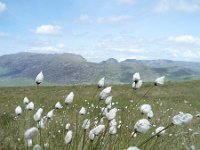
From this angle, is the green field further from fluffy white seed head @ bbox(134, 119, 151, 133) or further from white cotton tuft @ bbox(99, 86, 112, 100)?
fluffy white seed head @ bbox(134, 119, 151, 133)

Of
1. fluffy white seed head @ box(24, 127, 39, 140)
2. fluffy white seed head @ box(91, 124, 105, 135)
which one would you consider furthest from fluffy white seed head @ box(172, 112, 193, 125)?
fluffy white seed head @ box(24, 127, 39, 140)

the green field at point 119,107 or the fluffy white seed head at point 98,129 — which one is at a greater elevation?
the fluffy white seed head at point 98,129

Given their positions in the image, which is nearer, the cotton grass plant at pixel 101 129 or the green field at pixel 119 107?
the cotton grass plant at pixel 101 129

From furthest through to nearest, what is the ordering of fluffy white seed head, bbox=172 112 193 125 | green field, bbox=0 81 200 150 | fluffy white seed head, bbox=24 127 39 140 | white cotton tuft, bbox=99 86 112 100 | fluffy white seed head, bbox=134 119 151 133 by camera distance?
green field, bbox=0 81 200 150, white cotton tuft, bbox=99 86 112 100, fluffy white seed head, bbox=134 119 151 133, fluffy white seed head, bbox=172 112 193 125, fluffy white seed head, bbox=24 127 39 140

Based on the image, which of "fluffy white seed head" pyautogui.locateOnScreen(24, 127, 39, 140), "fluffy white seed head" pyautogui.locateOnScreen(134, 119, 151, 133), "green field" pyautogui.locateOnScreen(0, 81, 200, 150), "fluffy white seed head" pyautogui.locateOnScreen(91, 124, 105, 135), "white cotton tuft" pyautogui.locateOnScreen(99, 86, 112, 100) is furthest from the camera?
"green field" pyautogui.locateOnScreen(0, 81, 200, 150)

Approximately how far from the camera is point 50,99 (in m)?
24.4

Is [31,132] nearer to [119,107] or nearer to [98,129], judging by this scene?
[98,129]

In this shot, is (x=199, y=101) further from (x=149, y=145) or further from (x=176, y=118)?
(x=176, y=118)

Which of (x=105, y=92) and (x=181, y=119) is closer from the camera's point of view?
(x=181, y=119)

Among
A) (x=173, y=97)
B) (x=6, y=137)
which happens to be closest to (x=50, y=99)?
(x=173, y=97)

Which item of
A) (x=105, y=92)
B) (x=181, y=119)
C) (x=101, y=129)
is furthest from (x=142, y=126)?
(x=105, y=92)

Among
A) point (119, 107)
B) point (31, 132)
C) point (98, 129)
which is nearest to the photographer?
point (31, 132)

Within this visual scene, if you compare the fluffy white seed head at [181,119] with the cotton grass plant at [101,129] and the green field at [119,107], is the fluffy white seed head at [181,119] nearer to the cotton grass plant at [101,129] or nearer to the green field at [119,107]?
the cotton grass plant at [101,129]

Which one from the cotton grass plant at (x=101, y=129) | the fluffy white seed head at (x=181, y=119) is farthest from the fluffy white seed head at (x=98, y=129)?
the fluffy white seed head at (x=181, y=119)
